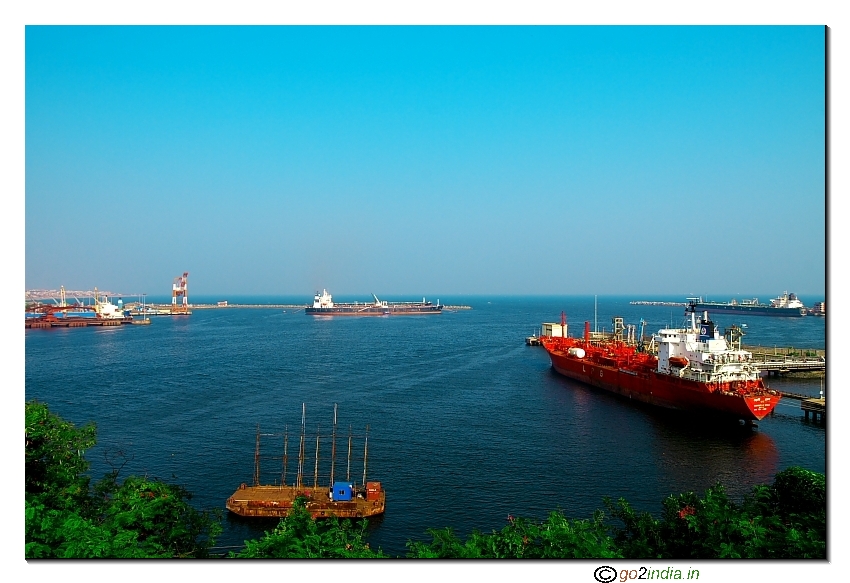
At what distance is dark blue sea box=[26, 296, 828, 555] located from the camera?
13.0 m

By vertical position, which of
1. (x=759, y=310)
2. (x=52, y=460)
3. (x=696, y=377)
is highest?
(x=759, y=310)

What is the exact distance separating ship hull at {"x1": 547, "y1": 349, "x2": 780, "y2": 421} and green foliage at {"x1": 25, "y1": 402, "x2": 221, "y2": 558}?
1602cm

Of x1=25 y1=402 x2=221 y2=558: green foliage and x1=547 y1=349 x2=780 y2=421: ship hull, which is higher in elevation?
x1=25 y1=402 x2=221 y2=558: green foliage

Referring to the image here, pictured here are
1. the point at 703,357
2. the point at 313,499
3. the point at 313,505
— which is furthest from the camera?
the point at 703,357

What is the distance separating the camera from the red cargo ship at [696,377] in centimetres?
1883

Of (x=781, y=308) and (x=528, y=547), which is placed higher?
(x=781, y=308)

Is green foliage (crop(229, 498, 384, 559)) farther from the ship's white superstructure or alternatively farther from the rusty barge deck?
the ship's white superstructure

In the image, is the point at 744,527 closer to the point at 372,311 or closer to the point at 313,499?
the point at 313,499

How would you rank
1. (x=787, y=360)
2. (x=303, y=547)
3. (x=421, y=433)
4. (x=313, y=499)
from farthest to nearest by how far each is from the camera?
(x=787, y=360) → (x=421, y=433) → (x=313, y=499) → (x=303, y=547)

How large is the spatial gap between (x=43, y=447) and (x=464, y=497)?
782 cm

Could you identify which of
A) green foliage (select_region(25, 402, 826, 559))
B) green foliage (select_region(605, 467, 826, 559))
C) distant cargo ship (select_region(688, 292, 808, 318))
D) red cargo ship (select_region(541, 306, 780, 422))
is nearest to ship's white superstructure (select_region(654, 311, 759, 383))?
red cargo ship (select_region(541, 306, 780, 422))

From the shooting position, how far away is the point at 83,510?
7.40m

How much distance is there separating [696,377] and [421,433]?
30.4 ft

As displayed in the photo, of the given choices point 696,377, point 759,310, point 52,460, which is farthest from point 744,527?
point 759,310
